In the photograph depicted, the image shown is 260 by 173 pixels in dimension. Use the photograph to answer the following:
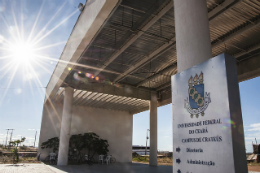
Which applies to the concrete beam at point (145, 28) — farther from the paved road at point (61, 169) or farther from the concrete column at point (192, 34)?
the paved road at point (61, 169)

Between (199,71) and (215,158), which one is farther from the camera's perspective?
(199,71)

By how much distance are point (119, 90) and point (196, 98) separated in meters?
15.7

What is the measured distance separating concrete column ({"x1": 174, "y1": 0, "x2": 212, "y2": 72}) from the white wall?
66.3ft

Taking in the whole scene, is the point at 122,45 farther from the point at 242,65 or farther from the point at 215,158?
the point at 215,158

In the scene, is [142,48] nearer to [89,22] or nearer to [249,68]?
[89,22]

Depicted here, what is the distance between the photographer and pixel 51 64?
15023mm

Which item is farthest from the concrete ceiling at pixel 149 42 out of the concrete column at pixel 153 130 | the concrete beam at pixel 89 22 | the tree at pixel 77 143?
the tree at pixel 77 143

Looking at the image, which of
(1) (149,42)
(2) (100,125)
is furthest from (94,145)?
(1) (149,42)

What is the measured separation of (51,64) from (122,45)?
6.60m

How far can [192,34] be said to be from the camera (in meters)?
3.75

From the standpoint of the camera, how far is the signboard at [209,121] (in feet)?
7.84

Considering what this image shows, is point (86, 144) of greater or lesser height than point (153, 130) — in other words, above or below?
below

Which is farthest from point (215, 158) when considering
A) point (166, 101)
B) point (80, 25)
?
point (166, 101)

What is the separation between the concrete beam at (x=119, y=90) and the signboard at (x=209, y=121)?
1447cm
